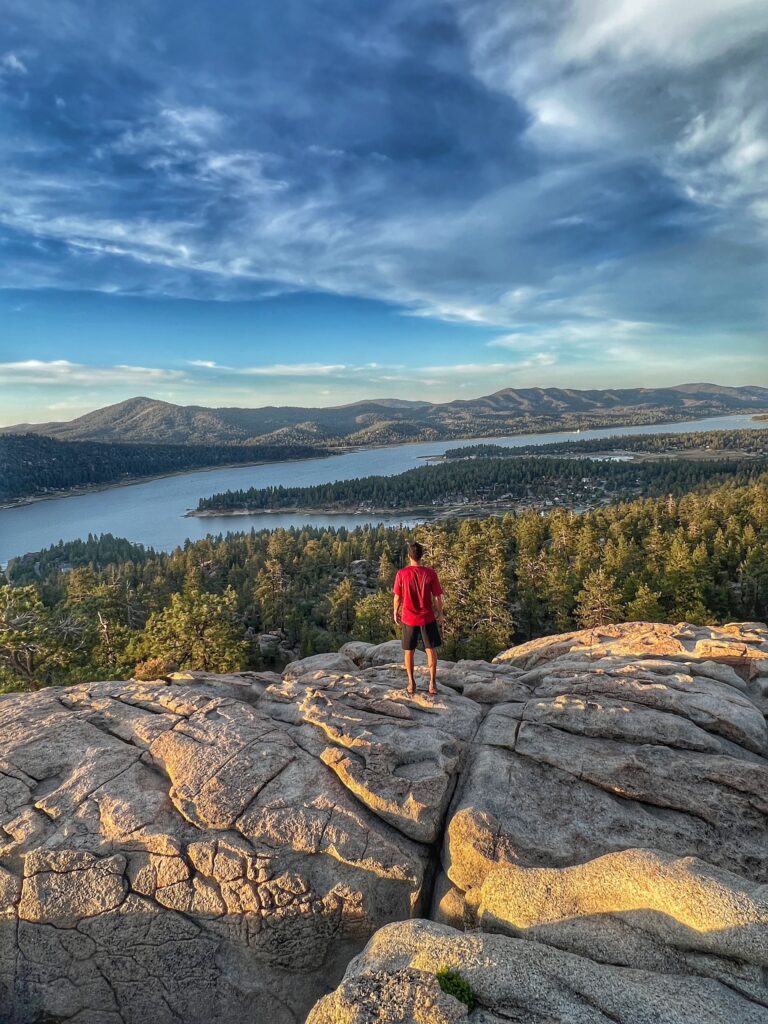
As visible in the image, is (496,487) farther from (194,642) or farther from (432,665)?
(432,665)

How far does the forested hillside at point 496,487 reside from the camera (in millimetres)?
163750

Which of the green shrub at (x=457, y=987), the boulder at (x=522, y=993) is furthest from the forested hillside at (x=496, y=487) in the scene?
the green shrub at (x=457, y=987)

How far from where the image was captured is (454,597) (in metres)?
40.2

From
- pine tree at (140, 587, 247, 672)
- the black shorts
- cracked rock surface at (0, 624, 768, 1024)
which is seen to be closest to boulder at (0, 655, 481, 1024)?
cracked rock surface at (0, 624, 768, 1024)

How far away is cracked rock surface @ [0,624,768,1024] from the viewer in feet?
16.8

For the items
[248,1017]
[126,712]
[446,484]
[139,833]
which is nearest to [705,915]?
[248,1017]

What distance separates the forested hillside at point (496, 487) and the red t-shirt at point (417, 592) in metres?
155

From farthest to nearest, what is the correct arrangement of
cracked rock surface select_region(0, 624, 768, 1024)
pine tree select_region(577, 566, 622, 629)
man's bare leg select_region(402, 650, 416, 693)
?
pine tree select_region(577, 566, 622, 629), man's bare leg select_region(402, 650, 416, 693), cracked rock surface select_region(0, 624, 768, 1024)

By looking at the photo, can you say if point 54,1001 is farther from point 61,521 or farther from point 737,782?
point 61,521

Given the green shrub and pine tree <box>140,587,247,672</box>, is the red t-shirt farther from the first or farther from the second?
pine tree <box>140,587,247,672</box>

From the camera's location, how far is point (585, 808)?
8.33 meters

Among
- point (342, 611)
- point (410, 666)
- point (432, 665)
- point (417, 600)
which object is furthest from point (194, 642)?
point (342, 611)

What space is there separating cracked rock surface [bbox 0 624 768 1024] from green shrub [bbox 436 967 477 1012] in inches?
3.2

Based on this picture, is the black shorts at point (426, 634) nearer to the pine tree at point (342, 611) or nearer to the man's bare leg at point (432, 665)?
the man's bare leg at point (432, 665)
